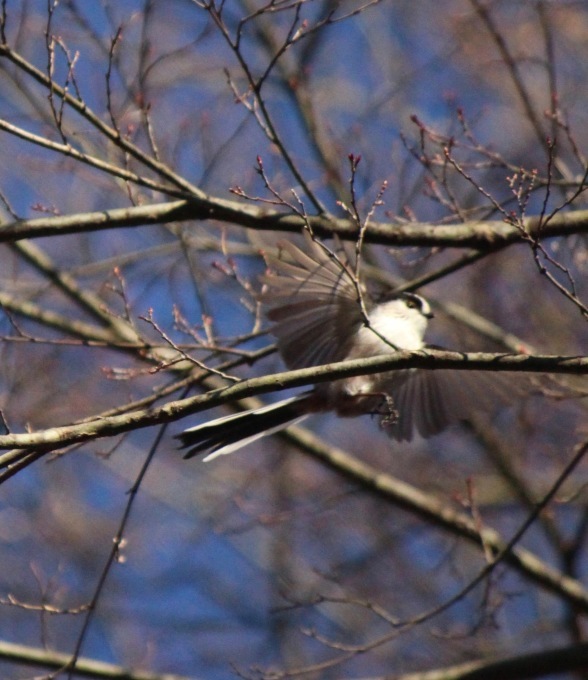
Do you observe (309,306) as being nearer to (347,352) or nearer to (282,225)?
(347,352)

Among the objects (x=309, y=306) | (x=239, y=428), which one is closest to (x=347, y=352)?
(x=309, y=306)

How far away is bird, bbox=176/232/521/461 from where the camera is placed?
3.68 m

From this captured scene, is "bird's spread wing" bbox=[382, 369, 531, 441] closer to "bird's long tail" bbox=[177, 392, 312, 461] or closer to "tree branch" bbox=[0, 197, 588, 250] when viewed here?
"bird's long tail" bbox=[177, 392, 312, 461]

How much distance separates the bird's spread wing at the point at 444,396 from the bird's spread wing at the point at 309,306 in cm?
35

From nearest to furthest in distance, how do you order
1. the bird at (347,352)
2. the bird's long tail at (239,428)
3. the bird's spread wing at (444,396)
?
the bird's long tail at (239,428), the bird at (347,352), the bird's spread wing at (444,396)

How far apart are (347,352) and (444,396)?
1.95 feet

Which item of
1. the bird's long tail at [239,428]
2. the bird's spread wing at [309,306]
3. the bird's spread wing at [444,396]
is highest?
the bird's spread wing at [309,306]

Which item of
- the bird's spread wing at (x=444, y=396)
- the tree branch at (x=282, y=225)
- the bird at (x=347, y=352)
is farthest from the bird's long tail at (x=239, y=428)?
the tree branch at (x=282, y=225)

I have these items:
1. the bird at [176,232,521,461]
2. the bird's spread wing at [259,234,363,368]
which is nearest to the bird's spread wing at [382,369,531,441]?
the bird at [176,232,521,461]

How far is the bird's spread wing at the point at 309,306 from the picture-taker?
371 centimetres

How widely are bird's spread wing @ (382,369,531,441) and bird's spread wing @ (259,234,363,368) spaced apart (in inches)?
13.8

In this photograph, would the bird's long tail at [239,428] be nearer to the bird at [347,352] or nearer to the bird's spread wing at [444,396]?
the bird at [347,352]

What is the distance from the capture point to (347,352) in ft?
13.2

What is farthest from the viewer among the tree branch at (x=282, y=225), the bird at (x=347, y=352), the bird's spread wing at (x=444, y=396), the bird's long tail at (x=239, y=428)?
the bird's spread wing at (x=444, y=396)
